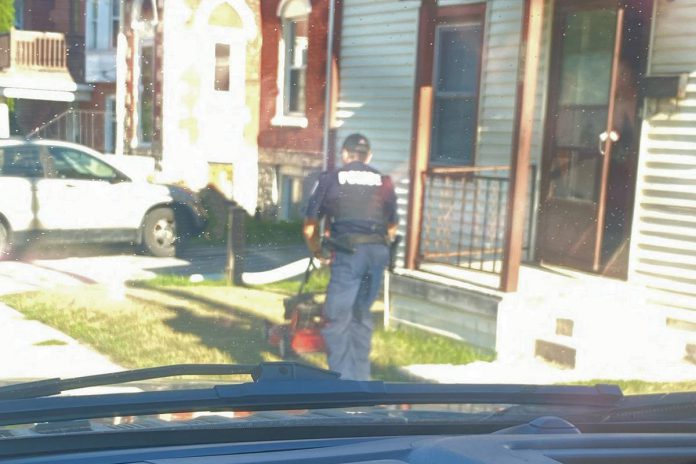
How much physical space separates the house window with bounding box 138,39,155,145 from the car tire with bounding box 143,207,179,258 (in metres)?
0.83

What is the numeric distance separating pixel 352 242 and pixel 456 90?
4286 millimetres

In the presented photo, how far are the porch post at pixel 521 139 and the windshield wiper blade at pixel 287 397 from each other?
16.3ft

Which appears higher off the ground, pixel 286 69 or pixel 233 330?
pixel 286 69

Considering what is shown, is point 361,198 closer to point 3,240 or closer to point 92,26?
point 3,240

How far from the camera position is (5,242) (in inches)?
396

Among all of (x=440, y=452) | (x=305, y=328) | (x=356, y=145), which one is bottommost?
(x=305, y=328)

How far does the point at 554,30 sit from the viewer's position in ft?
30.2

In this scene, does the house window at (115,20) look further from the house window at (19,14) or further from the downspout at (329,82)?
the downspout at (329,82)

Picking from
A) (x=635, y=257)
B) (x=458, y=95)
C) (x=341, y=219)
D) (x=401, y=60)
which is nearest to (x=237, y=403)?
(x=341, y=219)

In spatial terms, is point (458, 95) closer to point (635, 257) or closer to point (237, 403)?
point (635, 257)

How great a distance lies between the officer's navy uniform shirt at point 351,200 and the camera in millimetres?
6516

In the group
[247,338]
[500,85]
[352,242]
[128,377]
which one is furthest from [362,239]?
[128,377]

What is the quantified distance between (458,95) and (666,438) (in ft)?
28.5

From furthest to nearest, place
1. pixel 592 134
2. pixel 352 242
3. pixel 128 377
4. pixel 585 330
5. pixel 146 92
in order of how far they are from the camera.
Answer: pixel 146 92 < pixel 592 134 < pixel 585 330 < pixel 352 242 < pixel 128 377
